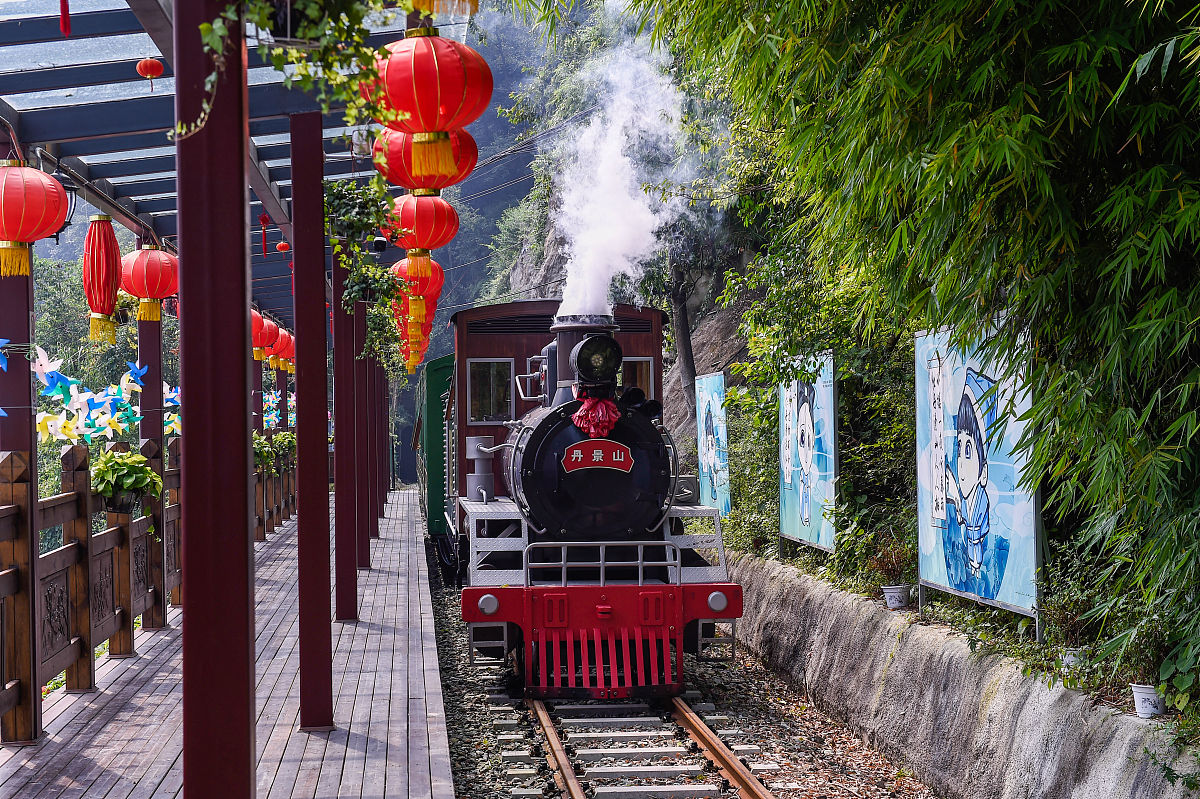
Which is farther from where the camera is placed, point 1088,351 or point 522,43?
point 522,43

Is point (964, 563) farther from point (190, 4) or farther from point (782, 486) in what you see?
point (190, 4)

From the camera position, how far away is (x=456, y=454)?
9.26 m

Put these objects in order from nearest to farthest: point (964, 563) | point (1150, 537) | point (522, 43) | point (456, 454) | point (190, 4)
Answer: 1. point (190, 4)
2. point (1150, 537)
3. point (964, 563)
4. point (456, 454)
5. point (522, 43)

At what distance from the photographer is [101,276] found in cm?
564

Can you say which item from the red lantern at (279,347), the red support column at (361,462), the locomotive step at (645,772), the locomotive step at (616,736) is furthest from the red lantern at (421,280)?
the red lantern at (279,347)

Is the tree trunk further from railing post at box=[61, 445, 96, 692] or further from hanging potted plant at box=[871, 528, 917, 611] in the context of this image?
railing post at box=[61, 445, 96, 692]

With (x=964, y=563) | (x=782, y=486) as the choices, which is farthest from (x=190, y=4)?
(x=782, y=486)

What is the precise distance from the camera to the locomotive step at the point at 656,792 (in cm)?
486

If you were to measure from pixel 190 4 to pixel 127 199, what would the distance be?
5921mm

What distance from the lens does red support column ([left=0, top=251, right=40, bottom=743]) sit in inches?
174

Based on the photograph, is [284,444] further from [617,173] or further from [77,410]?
[77,410]

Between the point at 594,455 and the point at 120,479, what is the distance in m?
2.96

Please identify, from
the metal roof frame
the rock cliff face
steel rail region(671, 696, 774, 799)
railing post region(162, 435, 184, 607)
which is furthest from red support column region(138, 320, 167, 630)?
the rock cliff face

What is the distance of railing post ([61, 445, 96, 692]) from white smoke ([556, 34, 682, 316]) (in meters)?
3.20
